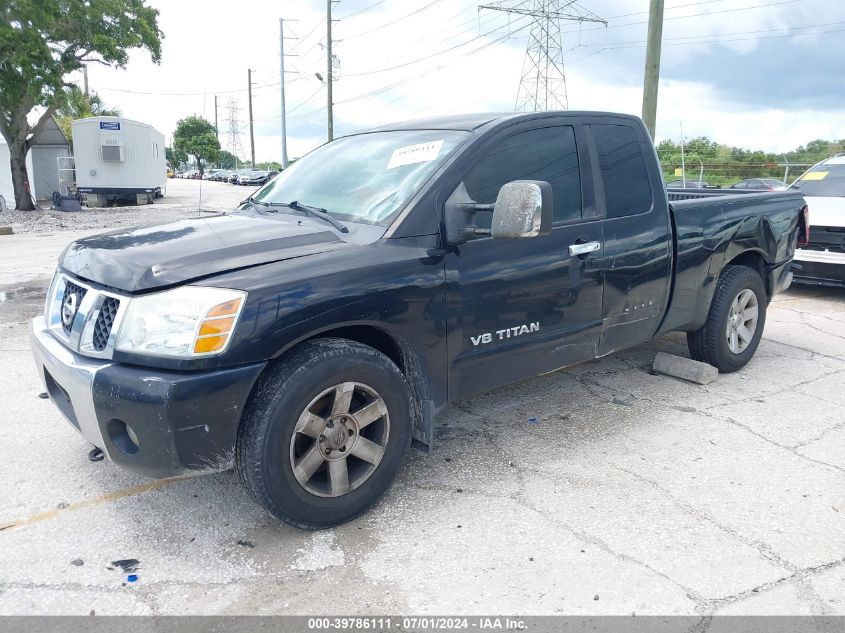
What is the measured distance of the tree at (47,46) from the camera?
1783 cm

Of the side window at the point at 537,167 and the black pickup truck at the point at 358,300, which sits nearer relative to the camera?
the black pickup truck at the point at 358,300

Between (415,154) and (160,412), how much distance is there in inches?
72.6

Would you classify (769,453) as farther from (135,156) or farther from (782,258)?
(135,156)

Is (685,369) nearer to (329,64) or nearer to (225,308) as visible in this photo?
(225,308)

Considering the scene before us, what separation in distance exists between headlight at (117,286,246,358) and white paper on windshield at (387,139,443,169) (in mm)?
1302

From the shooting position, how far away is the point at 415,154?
3.54 metres

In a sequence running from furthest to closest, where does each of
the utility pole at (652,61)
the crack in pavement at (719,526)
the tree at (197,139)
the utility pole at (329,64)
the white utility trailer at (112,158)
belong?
1. the tree at (197,139)
2. the utility pole at (329,64)
3. the white utility trailer at (112,158)
4. the utility pole at (652,61)
5. the crack in pavement at (719,526)

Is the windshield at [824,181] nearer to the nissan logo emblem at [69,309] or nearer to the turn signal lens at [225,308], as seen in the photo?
the turn signal lens at [225,308]

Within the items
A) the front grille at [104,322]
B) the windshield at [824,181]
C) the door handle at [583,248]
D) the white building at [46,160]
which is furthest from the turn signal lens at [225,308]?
the white building at [46,160]

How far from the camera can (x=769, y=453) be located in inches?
153

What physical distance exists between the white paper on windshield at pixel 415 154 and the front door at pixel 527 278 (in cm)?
23

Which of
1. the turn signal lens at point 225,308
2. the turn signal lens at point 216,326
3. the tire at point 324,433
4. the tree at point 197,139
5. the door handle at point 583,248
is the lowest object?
the tire at point 324,433

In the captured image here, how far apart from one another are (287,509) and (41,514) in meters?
1.27

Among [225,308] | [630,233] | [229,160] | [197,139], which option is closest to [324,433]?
[225,308]
